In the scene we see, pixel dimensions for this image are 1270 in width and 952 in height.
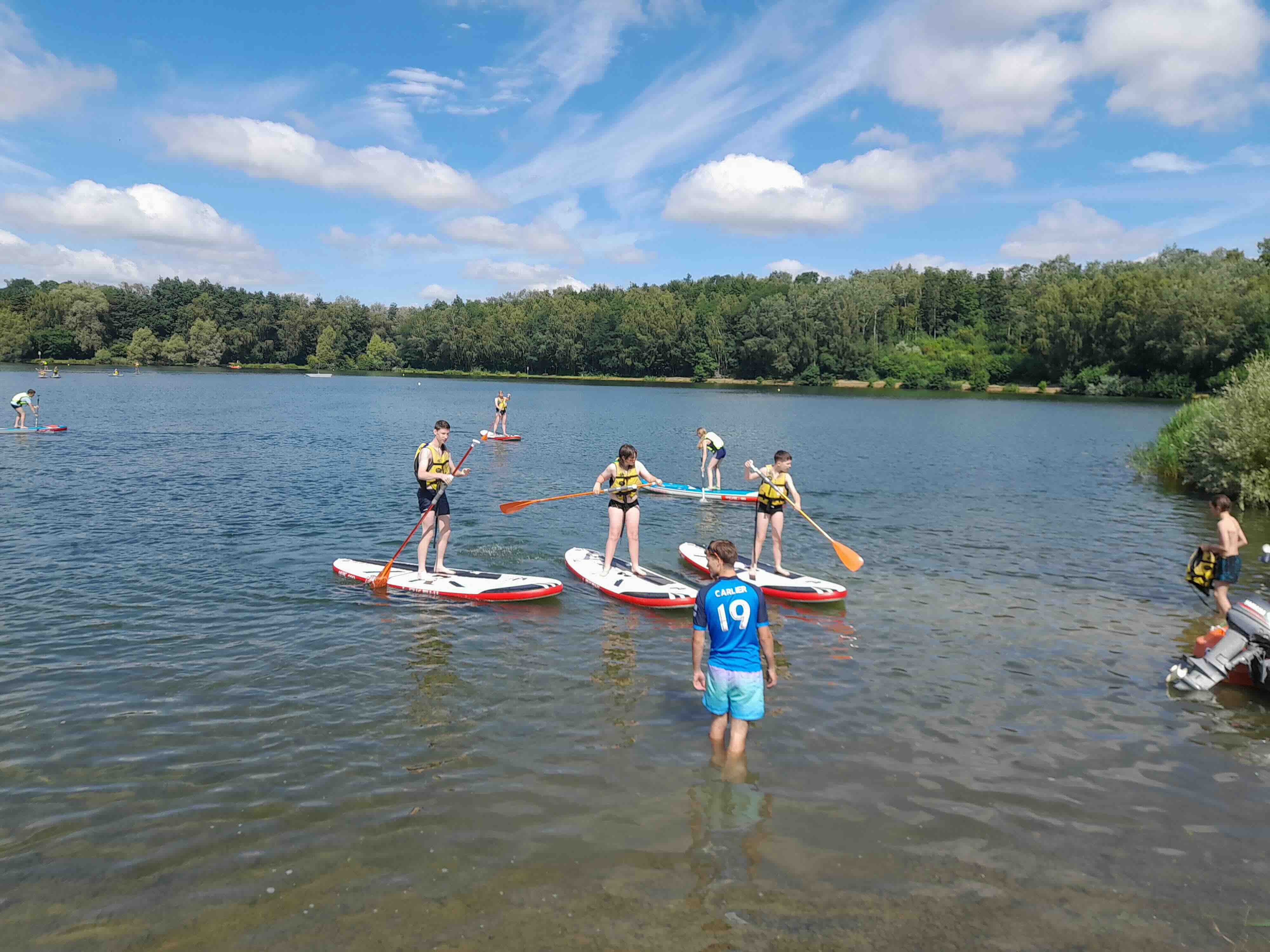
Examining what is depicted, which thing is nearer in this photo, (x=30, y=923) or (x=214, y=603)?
(x=30, y=923)

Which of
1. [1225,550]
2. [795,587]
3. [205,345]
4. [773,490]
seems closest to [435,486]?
[773,490]

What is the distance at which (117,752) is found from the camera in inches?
320

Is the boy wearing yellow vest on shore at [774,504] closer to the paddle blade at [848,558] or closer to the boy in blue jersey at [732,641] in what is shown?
the paddle blade at [848,558]

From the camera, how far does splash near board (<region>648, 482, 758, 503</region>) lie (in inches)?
A: 970

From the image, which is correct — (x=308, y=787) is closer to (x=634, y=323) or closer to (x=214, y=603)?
(x=214, y=603)

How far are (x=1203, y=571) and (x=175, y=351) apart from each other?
16547cm

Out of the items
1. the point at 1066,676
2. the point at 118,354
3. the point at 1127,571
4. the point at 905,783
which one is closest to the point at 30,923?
the point at 905,783

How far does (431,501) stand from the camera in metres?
14.2

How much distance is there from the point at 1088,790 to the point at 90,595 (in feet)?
47.4

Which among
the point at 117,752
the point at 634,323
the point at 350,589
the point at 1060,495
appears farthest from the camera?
the point at 634,323

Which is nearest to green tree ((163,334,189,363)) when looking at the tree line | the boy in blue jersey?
the tree line

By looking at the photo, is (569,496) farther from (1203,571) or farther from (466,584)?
(1203,571)

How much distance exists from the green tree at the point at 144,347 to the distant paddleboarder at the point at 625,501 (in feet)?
513

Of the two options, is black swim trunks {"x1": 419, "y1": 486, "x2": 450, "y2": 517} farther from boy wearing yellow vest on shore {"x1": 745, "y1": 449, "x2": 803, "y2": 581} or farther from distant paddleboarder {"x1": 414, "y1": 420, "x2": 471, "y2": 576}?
boy wearing yellow vest on shore {"x1": 745, "y1": 449, "x2": 803, "y2": 581}
